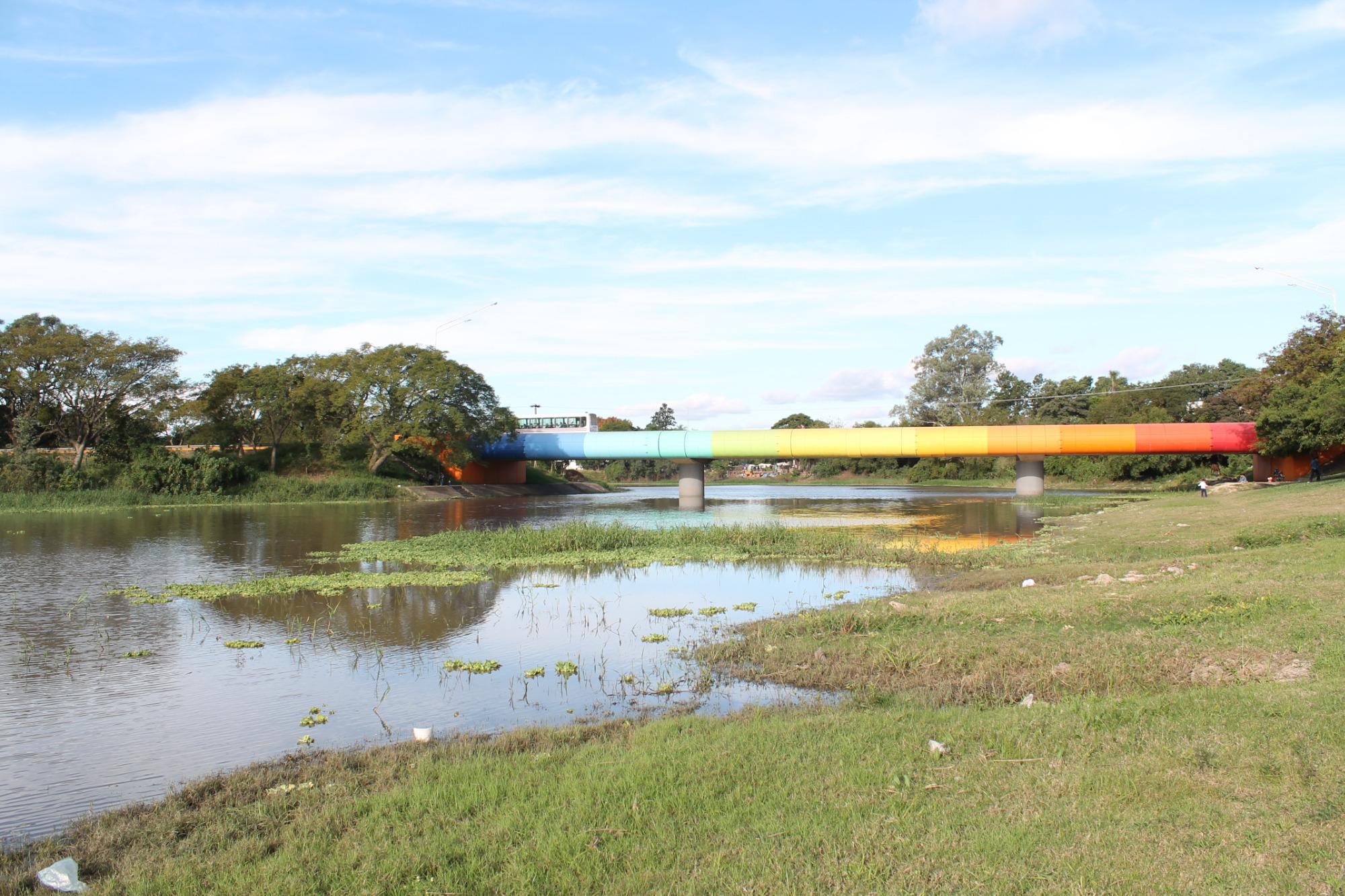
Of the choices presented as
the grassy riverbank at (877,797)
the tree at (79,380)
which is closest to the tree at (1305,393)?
the grassy riverbank at (877,797)

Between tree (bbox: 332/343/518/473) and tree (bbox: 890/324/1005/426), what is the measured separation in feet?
148

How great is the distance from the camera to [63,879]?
5977mm

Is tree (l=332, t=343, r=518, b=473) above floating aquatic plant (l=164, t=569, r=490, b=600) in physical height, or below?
above

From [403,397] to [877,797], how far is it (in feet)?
190

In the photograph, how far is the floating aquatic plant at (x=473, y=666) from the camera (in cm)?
1281

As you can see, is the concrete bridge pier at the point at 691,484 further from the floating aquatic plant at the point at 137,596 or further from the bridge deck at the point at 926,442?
the floating aquatic plant at the point at 137,596

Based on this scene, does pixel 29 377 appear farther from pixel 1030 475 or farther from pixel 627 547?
pixel 1030 475

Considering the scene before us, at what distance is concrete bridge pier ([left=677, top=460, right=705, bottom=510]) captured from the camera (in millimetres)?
57562

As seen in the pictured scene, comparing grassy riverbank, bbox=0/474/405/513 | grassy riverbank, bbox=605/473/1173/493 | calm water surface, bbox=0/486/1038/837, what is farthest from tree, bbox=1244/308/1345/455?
grassy riverbank, bbox=0/474/405/513

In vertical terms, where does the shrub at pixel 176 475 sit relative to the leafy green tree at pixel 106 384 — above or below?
below

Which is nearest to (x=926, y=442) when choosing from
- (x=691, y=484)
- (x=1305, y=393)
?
(x=691, y=484)

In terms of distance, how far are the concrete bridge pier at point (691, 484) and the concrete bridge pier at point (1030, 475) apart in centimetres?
1891

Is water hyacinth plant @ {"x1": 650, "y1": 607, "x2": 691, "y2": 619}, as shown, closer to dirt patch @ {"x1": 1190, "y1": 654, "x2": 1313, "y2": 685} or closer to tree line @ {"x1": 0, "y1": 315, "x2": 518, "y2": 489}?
dirt patch @ {"x1": 1190, "y1": 654, "x2": 1313, "y2": 685}

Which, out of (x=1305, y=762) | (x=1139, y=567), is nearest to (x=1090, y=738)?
(x=1305, y=762)
